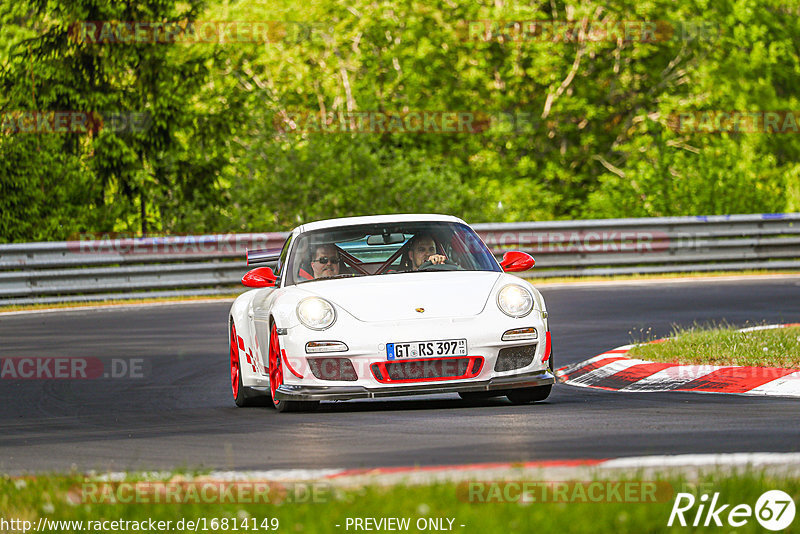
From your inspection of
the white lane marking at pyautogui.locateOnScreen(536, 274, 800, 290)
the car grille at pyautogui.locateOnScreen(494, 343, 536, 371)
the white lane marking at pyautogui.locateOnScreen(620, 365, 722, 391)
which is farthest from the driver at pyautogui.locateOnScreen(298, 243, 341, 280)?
the white lane marking at pyautogui.locateOnScreen(536, 274, 800, 290)

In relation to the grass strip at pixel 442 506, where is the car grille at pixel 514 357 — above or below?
below

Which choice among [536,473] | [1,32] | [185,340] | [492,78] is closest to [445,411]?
[536,473]

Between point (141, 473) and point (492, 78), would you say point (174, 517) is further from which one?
point (492, 78)

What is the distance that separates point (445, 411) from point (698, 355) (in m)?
2.74

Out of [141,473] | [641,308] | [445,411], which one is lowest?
[641,308]

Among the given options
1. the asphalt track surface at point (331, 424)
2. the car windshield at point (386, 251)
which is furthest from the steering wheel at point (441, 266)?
the asphalt track surface at point (331, 424)

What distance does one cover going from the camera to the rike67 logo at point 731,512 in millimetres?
4754

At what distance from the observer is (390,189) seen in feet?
90.4

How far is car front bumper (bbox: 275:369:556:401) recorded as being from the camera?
8.82 metres

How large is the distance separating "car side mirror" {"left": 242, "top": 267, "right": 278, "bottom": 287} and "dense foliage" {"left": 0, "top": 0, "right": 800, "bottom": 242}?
1620 centimetres

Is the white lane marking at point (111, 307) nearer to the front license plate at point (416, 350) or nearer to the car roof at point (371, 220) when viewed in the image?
the car roof at point (371, 220)

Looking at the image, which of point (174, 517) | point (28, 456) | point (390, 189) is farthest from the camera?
point (390, 189)

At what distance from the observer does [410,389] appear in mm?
8820

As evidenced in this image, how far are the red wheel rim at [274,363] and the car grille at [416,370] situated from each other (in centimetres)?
70
